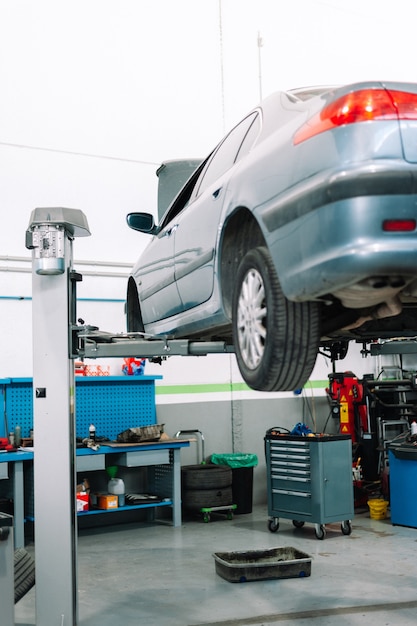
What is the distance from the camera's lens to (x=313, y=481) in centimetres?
598

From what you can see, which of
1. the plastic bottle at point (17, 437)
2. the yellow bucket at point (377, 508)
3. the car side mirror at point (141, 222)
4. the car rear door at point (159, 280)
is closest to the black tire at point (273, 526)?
the yellow bucket at point (377, 508)

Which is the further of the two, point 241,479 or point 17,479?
point 241,479

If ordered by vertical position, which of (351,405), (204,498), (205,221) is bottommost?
(204,498)

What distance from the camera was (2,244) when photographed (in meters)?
6.82

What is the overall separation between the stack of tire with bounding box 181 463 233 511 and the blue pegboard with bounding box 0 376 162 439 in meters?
0.71

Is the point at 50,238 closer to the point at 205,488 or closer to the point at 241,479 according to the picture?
the point at 205,488

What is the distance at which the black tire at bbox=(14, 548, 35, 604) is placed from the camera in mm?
3815

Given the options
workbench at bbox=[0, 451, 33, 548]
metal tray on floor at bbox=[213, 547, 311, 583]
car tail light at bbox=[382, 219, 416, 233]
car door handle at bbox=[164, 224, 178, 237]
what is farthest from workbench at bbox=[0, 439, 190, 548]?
car tail light at bbox=[382, 219, 416, 233]

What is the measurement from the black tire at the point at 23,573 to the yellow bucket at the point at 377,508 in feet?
12.2

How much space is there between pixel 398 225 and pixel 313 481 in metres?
4.43

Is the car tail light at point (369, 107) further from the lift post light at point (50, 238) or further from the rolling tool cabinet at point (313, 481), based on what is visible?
the rolling tool cabinet at point (313, 481)

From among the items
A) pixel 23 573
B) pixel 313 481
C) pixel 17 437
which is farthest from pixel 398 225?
pixel 17 437

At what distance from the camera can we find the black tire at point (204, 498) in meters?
6.86

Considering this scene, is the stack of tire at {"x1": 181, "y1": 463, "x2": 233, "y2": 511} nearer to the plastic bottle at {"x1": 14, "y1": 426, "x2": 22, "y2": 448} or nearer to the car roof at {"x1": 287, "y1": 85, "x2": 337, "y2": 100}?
the plastic bottle at {"x1": 14, "y1": 426, "x2": 22, "y2": 448}
